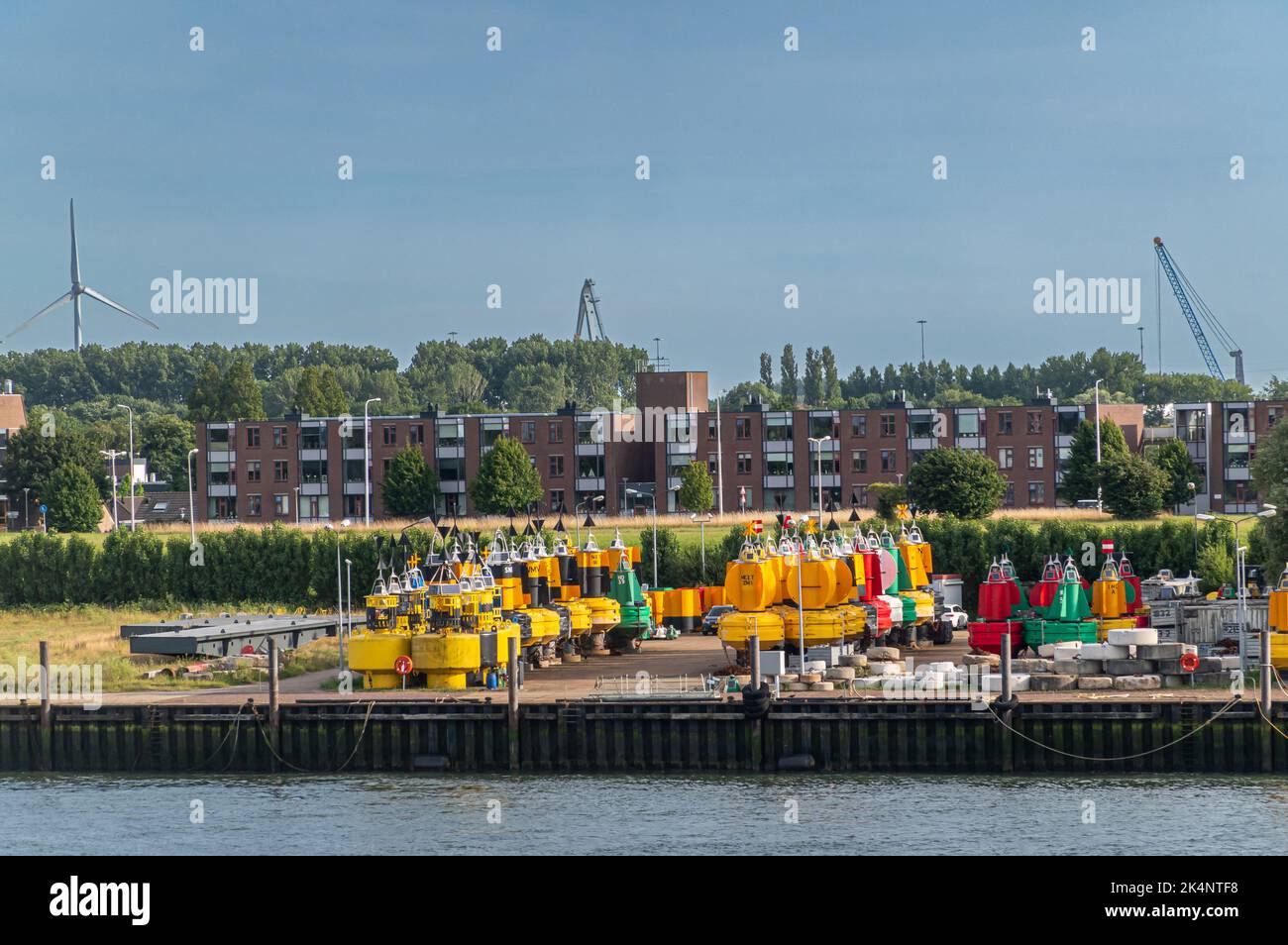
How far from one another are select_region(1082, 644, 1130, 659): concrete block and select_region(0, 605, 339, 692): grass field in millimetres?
32366

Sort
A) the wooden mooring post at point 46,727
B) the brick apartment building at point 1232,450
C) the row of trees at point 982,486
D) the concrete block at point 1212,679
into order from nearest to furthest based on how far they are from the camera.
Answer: the wooden mooring post at point 46,727 < the concrete block at point 1212,679 < the row of trees at point 982,486 < the brick apartment building at point 1232,450

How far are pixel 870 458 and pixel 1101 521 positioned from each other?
2969cm

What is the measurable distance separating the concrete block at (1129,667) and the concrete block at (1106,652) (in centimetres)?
18

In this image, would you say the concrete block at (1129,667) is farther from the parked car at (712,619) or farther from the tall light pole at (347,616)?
the tall light pole at (347,616)

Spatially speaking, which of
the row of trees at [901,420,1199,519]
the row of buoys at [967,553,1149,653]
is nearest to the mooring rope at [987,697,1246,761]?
the row of buoys at [967,553,1149,653]

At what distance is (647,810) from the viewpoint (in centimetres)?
5475

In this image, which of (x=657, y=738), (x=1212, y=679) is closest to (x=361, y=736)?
(x=657, y=738)

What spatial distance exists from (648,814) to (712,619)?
3746cm

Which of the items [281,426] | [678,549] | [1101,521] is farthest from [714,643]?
[281,426]

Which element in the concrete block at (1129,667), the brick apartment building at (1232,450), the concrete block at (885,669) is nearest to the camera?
the concrete block at (1129,667)

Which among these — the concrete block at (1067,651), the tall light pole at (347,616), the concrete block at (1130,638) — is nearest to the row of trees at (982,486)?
the tall light pole at (347,616)

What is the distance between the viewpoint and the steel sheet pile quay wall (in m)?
58.3

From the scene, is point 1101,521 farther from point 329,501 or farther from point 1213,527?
point 329,501

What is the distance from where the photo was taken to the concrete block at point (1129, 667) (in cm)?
6556
